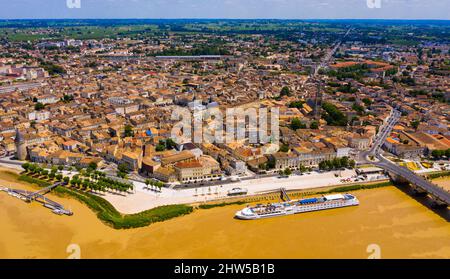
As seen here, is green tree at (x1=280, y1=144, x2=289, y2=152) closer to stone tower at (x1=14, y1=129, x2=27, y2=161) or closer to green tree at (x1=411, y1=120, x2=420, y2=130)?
green tree at (x1=411, y1=120, x2=420, y2=130)

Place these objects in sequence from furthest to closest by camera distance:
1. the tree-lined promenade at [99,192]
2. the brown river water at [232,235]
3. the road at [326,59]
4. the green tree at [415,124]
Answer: the road at [326,59] < the green tree at [415,124] < the tree-lined promenade at [99,192] < the brown river water at [232,235]

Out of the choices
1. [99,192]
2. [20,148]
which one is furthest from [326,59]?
[99,192]

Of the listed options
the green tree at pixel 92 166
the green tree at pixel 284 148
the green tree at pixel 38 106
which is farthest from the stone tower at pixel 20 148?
the green tree at pixel 284 148

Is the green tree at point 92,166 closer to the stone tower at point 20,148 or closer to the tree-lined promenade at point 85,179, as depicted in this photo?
the tree-lined promenade at point 85,179

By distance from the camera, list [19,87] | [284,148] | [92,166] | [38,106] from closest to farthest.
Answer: [92,166] → [284,148] → [38,106] → [19,87]

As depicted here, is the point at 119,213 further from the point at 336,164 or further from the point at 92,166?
the point at 336,164

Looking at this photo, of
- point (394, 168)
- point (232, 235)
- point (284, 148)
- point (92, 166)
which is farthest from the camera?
point (284, 148)

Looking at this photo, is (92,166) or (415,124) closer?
(92,166)
